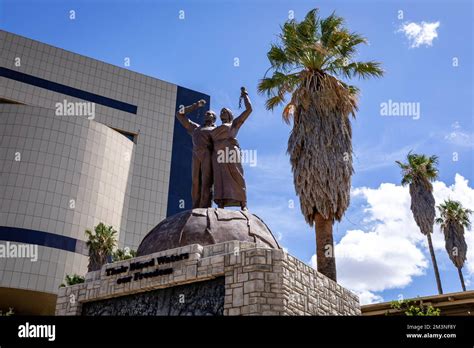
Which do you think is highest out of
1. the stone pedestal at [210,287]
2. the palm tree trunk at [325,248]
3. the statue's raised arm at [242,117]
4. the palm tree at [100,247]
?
the palm tree at [100,247]

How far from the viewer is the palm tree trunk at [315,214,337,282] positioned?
17.4 m

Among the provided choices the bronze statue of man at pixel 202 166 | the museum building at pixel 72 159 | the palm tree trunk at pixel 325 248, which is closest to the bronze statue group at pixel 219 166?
the bronze statue of man at pixel 202 166

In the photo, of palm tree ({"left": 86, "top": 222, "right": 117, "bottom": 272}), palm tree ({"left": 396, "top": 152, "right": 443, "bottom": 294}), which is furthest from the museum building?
palm tree ({"left": 396, "top": 152, "right": 443, "bottom": 294})

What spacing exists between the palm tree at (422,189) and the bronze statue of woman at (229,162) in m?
19.9

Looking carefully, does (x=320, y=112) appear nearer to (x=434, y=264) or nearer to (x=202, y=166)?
(x=202, y=166)

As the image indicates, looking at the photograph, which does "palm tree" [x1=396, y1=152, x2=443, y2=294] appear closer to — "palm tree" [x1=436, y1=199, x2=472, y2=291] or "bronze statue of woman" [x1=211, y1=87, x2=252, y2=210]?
"palm tree" [x1=436, y1=199, x2=472, y2=291]

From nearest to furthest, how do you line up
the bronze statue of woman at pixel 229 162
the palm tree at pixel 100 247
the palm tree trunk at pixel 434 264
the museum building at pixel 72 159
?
the bronze statue of woman at pixel 229 162
the palm tree trunk at pixel 434 264
the palm tree at pixel 100 247
the museum building at pixel 72 159

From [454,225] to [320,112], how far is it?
764 inches

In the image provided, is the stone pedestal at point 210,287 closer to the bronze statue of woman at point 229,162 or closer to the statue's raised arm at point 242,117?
the bronze statue of woman at point 229,162

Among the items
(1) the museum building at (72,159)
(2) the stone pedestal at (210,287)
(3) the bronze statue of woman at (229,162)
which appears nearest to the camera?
(2) the stone pedestal at (210,287)

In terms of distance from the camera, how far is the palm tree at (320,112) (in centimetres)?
1825

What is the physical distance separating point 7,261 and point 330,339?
35.4 metres

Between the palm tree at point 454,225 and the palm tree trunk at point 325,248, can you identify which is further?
the palm tree at point 454,225

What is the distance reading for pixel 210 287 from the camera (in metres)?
12.4
